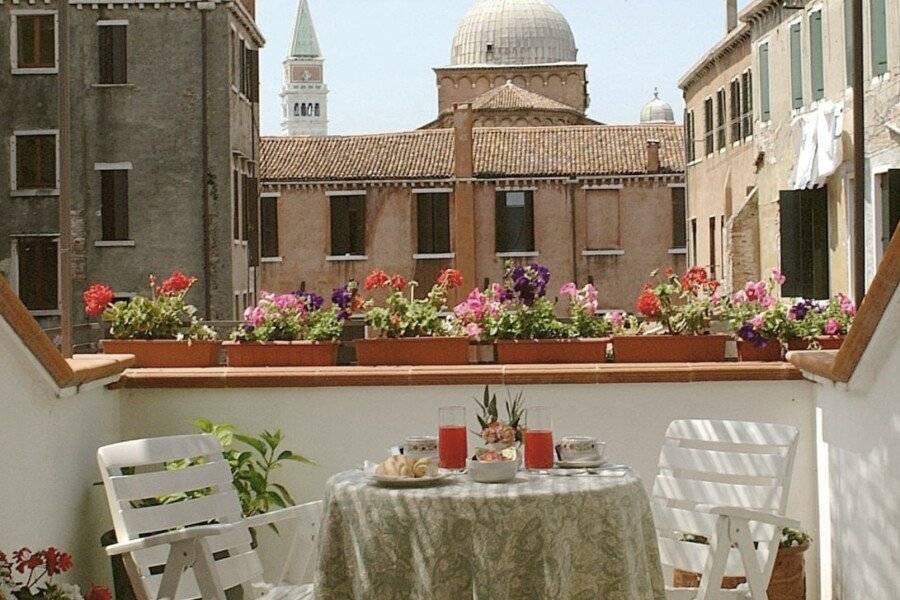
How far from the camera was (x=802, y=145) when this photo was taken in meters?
21.8

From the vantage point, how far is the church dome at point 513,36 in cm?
5672

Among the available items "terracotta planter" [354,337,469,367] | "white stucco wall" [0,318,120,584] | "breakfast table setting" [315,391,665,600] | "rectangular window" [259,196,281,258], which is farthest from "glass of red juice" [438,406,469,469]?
"rectangular window" [259,196,281,258]

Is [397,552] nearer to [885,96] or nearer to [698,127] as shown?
[885,96]

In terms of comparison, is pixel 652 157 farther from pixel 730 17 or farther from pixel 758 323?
pixel 758 323

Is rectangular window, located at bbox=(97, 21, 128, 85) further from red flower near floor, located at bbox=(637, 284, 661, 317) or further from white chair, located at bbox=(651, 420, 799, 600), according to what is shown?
white chair, located at bbox=(651, 420, 799, 600)

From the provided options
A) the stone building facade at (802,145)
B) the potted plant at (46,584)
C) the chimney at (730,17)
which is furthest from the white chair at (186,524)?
the chimney at (730,17)

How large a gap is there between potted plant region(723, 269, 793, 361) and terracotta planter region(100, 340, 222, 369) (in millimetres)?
2283

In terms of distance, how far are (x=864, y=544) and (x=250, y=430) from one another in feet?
8.30

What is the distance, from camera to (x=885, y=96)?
17781 millimetres

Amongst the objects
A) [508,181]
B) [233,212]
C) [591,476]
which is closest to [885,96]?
[233,212]

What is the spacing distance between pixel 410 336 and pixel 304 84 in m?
118

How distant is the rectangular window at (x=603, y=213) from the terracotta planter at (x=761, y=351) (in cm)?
3162

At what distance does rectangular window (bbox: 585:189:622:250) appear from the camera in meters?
37.9

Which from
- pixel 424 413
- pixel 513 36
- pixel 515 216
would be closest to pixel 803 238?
pixel 424 413
